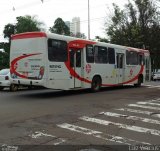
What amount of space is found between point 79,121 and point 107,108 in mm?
3145

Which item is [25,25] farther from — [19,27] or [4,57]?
[4,57]

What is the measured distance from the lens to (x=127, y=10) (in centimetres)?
5759

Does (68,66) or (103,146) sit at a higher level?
(68,66)

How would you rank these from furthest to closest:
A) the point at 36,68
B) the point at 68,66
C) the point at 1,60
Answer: the point at 1,60 → the point at 68,66 → the point at 36,68

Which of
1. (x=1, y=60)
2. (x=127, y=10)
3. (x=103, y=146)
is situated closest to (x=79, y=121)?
(x=103, y=146)

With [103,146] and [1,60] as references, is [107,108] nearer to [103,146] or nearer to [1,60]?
[103,146]

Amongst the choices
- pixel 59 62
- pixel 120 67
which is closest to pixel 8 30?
pixel 120 67

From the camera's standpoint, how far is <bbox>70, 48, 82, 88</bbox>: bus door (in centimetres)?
1888

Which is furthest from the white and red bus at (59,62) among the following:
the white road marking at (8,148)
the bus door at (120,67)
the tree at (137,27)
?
the tree at (137,27)

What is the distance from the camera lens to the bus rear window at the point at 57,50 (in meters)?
17.4

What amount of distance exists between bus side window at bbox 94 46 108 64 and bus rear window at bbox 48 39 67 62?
3323 mm

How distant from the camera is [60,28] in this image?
7881cm

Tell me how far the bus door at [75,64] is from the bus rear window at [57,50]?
733 mm

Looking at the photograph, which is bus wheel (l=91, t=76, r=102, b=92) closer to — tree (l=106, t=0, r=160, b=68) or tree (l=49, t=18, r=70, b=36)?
tree (l=106, t=0, r=160, b=68)
